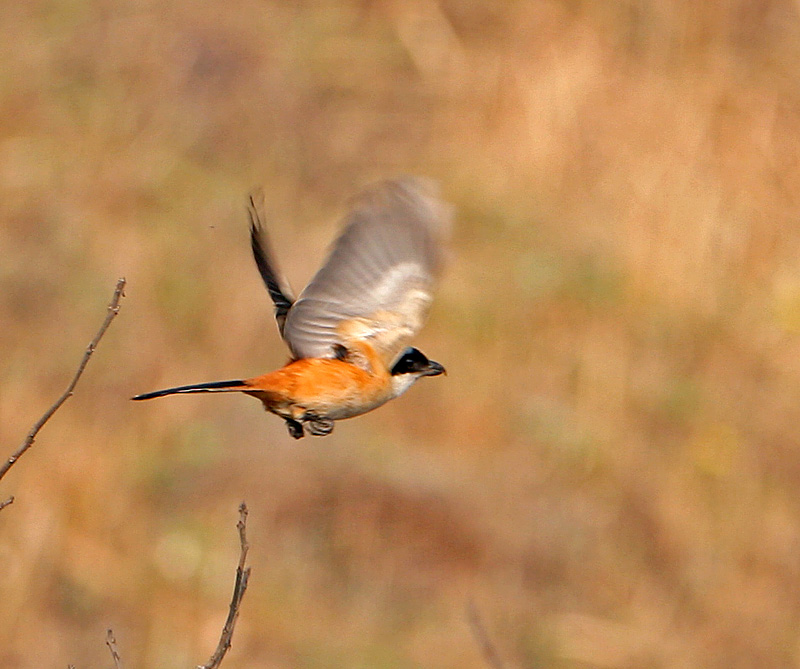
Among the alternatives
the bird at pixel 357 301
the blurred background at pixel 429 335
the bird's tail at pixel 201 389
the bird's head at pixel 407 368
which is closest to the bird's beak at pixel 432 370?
the bird's head at pixel 407 368

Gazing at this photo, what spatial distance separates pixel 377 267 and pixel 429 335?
→ 16.7 feet

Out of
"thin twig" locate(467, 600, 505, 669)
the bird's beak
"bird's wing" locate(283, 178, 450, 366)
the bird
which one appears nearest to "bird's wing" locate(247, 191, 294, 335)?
the bird

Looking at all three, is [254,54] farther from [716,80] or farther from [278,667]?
[278,667]

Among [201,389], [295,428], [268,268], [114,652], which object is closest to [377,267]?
[268,268]

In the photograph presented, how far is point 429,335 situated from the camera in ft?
29.2

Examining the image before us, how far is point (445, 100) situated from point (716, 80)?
2.03 meters

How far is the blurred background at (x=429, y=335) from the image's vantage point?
7.77 meters

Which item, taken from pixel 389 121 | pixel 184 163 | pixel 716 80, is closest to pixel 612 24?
pixel 716 80

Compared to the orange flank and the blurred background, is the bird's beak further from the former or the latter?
the blurred background

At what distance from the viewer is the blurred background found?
7.77m

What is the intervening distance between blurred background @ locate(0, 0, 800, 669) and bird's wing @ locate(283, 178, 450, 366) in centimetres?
399

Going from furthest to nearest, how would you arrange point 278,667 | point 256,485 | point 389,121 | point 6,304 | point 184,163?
point 389,121, point 184,163, point 6,304, point 256,485, point 278,667

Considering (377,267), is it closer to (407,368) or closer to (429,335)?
(407,368)

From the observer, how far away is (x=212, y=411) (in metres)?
8.38
